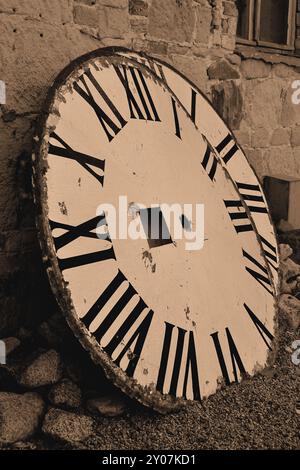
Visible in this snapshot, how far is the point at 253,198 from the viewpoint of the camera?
2.77 m

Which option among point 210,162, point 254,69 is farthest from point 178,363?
point 254,69

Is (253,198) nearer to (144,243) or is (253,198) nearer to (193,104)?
(193,104)

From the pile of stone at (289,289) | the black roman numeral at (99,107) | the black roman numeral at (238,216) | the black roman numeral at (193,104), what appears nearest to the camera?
the black roman numeral at (99,107)

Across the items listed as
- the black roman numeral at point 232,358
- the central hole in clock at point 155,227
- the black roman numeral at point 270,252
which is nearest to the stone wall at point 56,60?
the central hole in clock at point 155,227

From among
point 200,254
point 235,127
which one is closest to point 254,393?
point 200,254

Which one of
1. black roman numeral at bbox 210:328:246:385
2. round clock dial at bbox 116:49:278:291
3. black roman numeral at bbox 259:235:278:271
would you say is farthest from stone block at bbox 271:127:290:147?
black roman numeral at bbox 210:328:246:385

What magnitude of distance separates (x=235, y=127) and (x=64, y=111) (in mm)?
1661

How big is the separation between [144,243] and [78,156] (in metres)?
Answer: 0.37

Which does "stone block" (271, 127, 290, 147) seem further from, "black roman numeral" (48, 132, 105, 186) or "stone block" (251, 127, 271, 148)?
"black roman numeral" (48, 132, 105, 186)

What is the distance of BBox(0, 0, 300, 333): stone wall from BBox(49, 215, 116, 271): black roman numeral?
10.3 inches

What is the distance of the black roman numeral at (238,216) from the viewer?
2.43m

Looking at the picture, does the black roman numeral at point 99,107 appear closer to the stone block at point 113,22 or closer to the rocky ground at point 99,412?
the stone block at point 113,22

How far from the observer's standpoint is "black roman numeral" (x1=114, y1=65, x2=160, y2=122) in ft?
7.04
